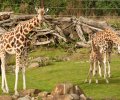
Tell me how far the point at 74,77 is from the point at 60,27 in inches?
428

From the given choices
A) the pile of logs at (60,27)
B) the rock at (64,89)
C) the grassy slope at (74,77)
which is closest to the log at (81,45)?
the pile of logs at (60,27)

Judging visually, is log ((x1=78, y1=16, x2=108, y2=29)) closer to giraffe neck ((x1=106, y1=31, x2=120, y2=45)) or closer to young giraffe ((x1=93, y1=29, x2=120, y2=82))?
young giraffe ((x1=93, y1=29, x2=120, y2=82))

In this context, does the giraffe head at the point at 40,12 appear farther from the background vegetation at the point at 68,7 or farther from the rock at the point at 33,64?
the background vegetation at the point at 68,7

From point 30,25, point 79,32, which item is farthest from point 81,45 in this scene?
point 30,25

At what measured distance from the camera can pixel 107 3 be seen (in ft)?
127

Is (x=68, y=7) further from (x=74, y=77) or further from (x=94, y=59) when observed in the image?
(x=94, y=59)

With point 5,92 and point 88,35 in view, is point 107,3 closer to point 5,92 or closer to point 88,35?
point 88,35

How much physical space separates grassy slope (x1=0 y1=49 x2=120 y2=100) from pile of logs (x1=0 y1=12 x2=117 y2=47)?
3.05m

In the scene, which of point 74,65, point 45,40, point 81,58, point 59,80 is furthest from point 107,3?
point 59,80

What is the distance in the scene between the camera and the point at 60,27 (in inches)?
1198

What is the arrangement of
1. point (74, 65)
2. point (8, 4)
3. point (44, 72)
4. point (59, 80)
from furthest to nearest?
point (8, 4) → point (74, 65) → point (44, 72) → point (59, 80)

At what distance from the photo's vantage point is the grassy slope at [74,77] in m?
16.7

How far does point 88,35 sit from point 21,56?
14598 mm

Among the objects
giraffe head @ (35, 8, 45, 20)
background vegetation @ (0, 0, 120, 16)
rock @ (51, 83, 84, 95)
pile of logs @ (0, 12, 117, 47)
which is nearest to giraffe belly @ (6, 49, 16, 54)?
giraffe head @ (35, 8, 45, 20)
